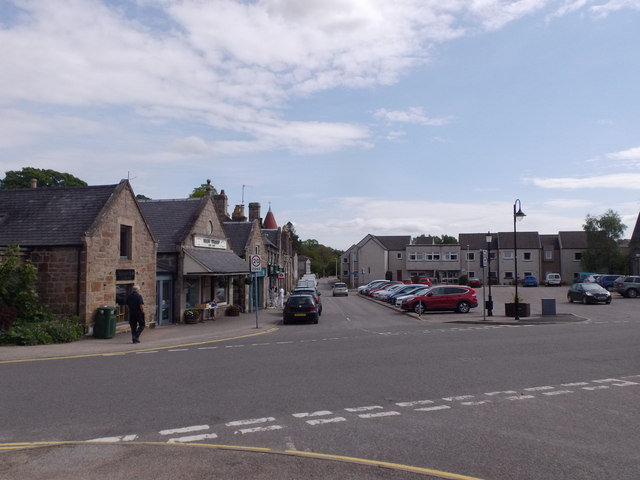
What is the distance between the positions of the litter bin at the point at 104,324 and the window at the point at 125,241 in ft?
10.9

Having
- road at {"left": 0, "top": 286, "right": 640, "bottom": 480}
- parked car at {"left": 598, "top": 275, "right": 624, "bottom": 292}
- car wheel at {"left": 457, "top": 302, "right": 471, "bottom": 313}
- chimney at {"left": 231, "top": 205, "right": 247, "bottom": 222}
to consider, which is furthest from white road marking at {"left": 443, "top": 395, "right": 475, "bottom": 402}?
parked car at {"left": 598, "top": 275, "right": 624, "bottom": 292}

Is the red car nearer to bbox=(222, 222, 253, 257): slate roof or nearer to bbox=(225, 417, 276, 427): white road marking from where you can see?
bbox=(222, 222, 253, 257): slate roof

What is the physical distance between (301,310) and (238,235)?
1180cm

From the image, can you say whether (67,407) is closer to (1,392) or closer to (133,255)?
(1,392)

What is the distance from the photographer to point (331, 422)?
7.30 m

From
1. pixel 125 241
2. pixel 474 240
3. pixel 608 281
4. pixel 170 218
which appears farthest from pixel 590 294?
pixel 474 240

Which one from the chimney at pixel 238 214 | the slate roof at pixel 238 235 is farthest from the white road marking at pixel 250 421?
the chimney at pixel 238 214

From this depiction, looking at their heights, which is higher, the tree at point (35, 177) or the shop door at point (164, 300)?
the tree at point (35, 177)

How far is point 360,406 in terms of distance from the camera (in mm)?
8211

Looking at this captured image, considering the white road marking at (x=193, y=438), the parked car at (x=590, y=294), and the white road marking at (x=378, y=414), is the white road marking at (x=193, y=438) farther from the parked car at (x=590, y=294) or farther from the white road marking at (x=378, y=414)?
the parked car at (x=590, y=294)

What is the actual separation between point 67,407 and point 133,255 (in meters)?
13.5

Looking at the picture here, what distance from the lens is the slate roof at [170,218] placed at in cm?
2531

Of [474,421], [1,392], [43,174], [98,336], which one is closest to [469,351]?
[474,421]

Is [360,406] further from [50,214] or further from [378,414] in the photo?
[50,214]
